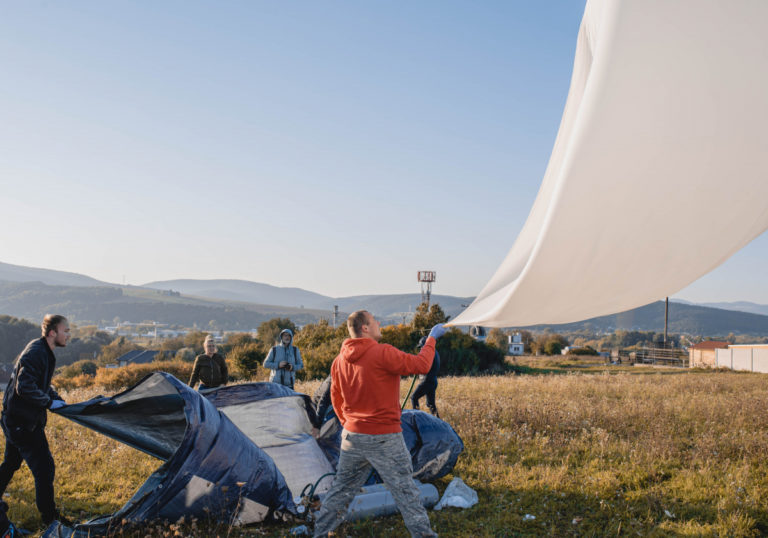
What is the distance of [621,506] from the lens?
4.70 metres

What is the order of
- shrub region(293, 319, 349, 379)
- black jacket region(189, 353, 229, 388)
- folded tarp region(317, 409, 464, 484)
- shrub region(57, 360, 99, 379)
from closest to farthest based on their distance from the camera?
folded tarp region(317, 409, 464, 484), black jacket region(189, 353, 229, 388), shrub region(293, 319, 349, 379), shrub region(57, 360, 99, 379)

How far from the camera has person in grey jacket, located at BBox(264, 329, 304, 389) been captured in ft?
25.3

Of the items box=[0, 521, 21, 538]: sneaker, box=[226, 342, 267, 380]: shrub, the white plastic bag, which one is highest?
the white plastic bag

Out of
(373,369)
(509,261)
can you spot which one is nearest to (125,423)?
(373,369)

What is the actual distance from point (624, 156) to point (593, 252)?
0.36m

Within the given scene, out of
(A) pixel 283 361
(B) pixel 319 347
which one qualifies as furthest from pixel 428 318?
(A) pixel 283 361

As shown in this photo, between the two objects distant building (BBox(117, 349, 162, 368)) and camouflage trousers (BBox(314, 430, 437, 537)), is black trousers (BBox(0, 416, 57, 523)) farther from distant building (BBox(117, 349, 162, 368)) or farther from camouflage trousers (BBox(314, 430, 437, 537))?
distant building (BBox(117, 349, 162, 368))

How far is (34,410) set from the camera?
4.10m

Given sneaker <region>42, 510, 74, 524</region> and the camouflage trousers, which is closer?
the camouflage trousers

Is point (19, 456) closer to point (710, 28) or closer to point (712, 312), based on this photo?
point (710, 28)

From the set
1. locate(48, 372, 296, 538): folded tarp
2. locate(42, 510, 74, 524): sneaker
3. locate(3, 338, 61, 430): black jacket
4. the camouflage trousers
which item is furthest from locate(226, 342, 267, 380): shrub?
the camouflage trousers

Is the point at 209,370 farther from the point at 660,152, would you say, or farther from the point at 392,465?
the point at 660,152

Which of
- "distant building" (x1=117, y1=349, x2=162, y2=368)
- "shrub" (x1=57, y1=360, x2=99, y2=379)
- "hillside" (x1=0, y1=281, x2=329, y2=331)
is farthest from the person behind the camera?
"hillside" (x1=0, y1=281, x2=329, y2=331)

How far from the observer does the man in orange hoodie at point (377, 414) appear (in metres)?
3.51
